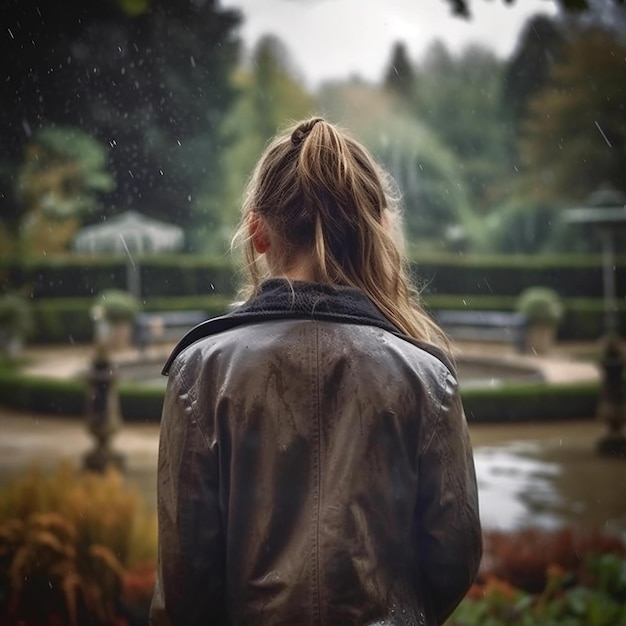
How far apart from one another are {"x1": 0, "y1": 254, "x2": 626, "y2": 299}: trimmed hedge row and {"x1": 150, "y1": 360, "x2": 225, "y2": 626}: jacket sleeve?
49.7 ft

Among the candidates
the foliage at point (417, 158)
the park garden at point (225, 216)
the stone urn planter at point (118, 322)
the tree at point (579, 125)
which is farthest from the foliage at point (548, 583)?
the foliage at point (417, 158)

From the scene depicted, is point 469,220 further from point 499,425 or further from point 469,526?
point 469,526

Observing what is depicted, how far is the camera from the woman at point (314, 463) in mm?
1200

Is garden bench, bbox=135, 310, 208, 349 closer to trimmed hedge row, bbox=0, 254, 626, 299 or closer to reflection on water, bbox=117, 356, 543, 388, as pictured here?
reflection on water, bbox=117, 356, 543, 388

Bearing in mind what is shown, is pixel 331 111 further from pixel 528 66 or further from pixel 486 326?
pixel 528 66

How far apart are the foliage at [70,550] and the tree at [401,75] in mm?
21048

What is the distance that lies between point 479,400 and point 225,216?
32.2 ft

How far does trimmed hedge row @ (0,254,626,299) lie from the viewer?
57.9 feet

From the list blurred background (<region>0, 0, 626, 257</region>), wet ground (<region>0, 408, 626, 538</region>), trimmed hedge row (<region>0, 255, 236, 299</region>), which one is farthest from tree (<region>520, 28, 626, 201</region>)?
wet ground (<region>0, 408, 626, 538</region>)

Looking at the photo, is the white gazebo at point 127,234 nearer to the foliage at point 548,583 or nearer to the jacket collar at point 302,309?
the foliage at point 548,583

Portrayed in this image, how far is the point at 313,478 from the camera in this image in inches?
47.9

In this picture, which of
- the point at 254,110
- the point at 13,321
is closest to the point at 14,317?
the point at 13,321

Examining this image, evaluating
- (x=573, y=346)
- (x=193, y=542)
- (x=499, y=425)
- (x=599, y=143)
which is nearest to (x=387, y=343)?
(x=193, y=542)

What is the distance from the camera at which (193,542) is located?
1.23 metres
